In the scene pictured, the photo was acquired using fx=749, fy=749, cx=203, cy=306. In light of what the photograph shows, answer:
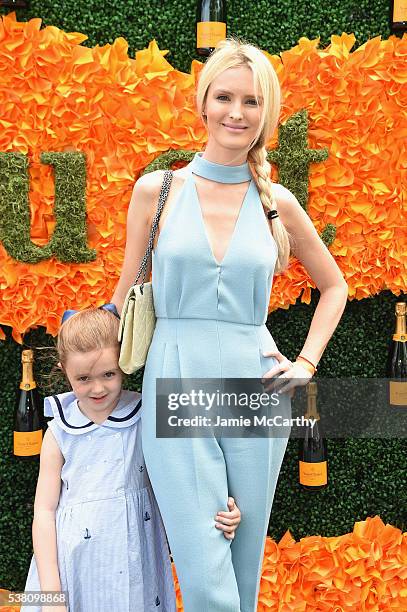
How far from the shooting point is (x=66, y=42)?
2.32 m

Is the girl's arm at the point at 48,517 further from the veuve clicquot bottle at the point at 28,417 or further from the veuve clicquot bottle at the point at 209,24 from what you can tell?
the veuve clicquot bottle at the point at 209,24

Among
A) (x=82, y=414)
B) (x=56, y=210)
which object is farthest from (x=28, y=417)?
(x=82, y=414)

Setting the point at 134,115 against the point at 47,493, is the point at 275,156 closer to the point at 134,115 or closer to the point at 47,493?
the point at 134,115

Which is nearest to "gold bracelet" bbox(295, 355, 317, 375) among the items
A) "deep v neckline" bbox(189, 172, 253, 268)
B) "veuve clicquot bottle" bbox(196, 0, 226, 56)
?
"deep v neckline" bbox(189, 172, 253, 268)

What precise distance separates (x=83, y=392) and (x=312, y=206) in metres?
1.22

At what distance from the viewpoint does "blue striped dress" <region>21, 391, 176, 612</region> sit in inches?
61.4

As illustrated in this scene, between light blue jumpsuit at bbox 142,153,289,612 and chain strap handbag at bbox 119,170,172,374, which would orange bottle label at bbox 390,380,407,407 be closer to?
light blue jumpsuit at bbox 142,153,289,612

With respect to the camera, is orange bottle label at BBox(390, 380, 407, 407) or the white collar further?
orange bottle label at BBox(390, 380, 407, 407)

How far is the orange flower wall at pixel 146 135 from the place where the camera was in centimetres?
230

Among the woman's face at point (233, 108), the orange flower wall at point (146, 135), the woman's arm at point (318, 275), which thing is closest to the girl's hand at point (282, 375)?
the woman's arm at point (318, 275)

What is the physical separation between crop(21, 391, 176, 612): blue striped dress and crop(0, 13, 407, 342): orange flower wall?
2.80 feet

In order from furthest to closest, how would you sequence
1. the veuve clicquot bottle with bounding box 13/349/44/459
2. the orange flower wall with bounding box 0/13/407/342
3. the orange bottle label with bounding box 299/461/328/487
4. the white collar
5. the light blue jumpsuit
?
the orange bottle label with bounding box 299/461/328/487 < the veuve clicquot bottle with bounding box 13/349/44/459 < the orange flower wall with bounding box 0/13/407/342 < the white collar < the light blue jumpsuit

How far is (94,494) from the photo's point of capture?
1.57 metres

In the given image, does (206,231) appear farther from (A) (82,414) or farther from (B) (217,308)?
(A) (82,414)
